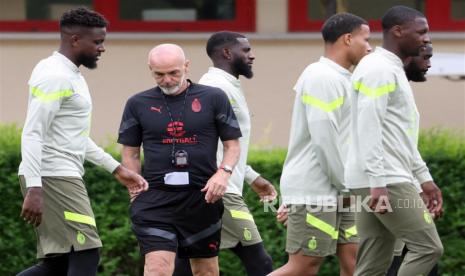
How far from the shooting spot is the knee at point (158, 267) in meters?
8.23

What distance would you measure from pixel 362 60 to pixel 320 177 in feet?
2.75

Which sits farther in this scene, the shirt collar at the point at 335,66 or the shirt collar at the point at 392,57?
the shirt collar at the point at 335,66

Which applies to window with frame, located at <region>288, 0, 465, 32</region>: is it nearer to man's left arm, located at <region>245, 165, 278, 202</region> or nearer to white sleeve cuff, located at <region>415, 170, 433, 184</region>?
man's left arm, located at <region>245, 165, 278, 202</region>

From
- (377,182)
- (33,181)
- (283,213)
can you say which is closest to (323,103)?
(377,182)

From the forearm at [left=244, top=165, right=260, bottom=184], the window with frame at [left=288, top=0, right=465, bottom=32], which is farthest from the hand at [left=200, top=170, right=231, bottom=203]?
the window with frame at [left=288, top=0, right=465, bottom=32]

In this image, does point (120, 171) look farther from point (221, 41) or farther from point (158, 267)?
point (221, 41)

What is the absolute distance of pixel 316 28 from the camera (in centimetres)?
1355

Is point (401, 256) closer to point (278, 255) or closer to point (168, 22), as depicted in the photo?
point (278, 255)

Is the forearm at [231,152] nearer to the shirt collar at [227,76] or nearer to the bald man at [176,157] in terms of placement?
the bald man at [176,157]

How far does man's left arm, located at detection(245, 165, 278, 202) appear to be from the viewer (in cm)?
990

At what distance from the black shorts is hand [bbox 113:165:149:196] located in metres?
0.05

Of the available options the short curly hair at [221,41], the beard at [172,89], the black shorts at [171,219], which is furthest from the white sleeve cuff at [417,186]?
Result: the short curly hair at [221,41]

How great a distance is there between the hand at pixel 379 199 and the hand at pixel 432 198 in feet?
2.87

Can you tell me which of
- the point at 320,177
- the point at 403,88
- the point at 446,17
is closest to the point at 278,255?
the point at 320,177
